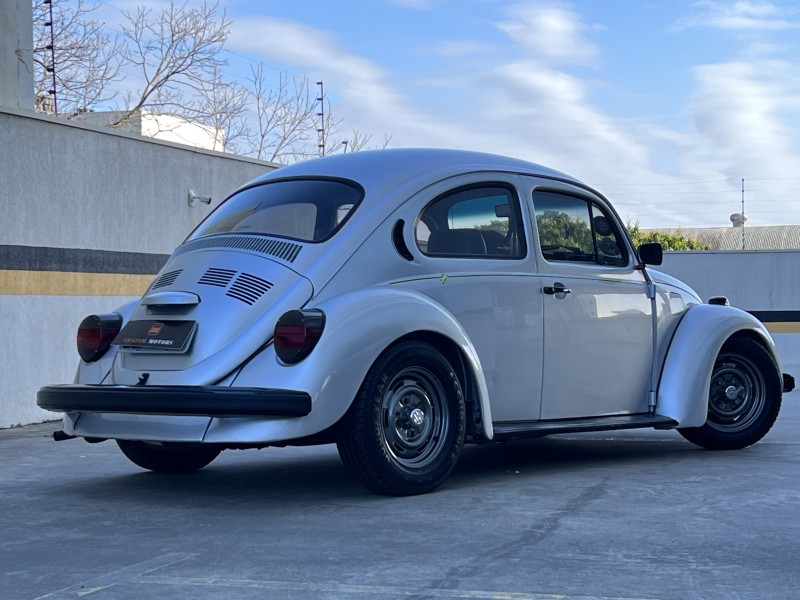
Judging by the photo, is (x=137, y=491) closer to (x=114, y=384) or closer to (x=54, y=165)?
(x=114, y=384)

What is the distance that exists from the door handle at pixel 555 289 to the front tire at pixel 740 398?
63.7 inches

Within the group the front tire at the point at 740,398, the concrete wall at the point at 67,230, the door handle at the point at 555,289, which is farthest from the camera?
the concrete wall at the point at 67,230

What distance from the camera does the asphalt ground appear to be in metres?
4.17

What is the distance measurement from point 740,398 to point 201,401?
4.20 meters

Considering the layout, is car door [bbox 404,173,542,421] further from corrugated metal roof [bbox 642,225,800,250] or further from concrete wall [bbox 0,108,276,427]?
corrugated metal roof [bbox 642,225,800,250]

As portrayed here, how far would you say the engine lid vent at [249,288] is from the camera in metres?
5.96

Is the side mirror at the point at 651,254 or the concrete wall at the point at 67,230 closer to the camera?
the side mirror at the point at 651,254

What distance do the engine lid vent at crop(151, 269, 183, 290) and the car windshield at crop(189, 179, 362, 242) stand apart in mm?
432

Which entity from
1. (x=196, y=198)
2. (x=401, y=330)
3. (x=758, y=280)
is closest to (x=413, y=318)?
(x=401, y=330)

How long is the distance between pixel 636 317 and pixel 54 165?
6.24 meters

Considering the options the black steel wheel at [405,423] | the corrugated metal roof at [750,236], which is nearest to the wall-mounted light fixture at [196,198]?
the black steel wheel at [405,423]

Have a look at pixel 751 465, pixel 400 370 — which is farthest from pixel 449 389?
pixel 751 465

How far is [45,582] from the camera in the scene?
4.29 m

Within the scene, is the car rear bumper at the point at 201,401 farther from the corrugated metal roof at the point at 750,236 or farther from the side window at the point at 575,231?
the corrugated metal roof at the point at 750,236
